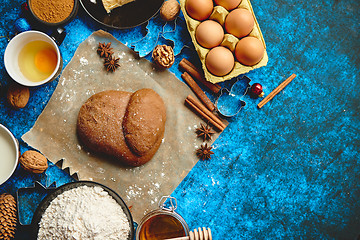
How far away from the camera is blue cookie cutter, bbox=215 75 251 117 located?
1.50m

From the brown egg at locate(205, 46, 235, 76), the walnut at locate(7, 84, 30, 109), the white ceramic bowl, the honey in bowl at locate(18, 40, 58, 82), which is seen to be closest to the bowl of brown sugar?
the honey in bowl at locate(18, 40, 58, 82)

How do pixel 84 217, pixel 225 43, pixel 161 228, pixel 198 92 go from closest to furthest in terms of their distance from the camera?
pixel 84 217, pixel 161 228, pixel 225 43, pixel 198 92

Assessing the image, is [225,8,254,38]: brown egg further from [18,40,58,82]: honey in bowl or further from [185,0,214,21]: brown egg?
[18,40,58,82]: honey in bowl

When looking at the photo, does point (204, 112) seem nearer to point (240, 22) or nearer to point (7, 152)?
point (240, 22)

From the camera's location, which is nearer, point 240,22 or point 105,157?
point 240,22

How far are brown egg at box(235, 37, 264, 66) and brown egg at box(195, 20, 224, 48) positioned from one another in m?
0.10

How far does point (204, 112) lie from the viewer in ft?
4.86

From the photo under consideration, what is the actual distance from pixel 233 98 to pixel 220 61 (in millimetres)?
246

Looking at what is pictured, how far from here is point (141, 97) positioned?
54.8 inches

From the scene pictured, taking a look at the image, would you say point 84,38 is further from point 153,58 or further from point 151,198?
point 151,198

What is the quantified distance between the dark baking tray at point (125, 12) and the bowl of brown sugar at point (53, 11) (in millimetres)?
97

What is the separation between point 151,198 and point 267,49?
38.8 inches

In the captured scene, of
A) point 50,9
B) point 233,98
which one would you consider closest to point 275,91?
point 233,98

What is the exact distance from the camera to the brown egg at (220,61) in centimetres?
135
